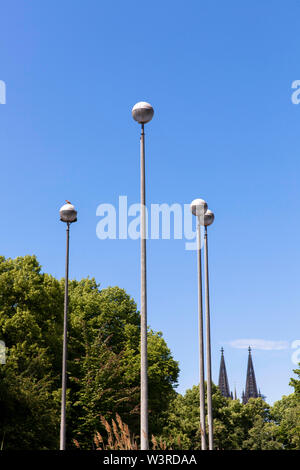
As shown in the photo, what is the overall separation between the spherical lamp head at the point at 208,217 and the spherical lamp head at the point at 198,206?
3.03 ft

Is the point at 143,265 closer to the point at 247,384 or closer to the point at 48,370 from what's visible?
the point at 48,370

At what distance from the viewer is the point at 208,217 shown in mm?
18812

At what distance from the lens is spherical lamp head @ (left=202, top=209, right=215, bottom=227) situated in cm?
1878

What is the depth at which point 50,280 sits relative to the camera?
124ft

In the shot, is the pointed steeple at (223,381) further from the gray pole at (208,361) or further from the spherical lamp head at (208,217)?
the spherical lamp head at (208,217)

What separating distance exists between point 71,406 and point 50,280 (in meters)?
8.06

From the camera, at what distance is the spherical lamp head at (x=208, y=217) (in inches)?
739

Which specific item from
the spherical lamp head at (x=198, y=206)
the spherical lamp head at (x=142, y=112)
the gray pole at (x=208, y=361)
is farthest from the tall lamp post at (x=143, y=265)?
the gray pole at (x=208, y=361)

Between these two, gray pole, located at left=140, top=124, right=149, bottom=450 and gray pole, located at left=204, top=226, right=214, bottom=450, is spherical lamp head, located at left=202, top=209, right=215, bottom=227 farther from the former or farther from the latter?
gray pole, located at left=140, top=124, right=149, bottom=450

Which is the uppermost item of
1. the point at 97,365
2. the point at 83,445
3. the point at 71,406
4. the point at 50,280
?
the point at 50,280

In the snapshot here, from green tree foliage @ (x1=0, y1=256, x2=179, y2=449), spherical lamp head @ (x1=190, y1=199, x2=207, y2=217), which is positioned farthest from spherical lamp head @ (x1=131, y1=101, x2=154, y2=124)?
green tree foliage @ (x1=0, y1=256, x2=179, y2=449)
